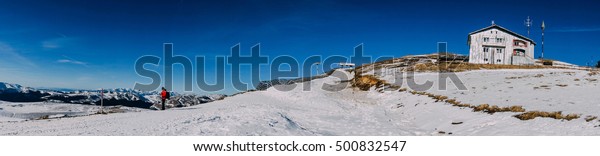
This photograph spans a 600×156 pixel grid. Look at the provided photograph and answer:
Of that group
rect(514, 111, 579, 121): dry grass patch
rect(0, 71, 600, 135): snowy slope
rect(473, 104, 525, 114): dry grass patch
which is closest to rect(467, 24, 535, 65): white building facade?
rect(0, 71, 600, 135): snowy slope

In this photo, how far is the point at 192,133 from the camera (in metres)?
12.2

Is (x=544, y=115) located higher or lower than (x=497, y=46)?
lower

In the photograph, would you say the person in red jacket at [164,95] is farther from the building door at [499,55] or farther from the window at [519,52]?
the window at [519,52]

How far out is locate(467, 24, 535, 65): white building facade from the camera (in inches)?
2889

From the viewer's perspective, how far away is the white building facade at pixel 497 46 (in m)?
73.4

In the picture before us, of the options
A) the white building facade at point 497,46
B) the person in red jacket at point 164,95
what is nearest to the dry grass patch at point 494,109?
the person in red jacket at point 164,95

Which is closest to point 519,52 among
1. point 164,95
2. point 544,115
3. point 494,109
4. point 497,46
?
point 497,46

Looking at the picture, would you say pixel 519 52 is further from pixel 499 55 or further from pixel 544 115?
pixel 544 115

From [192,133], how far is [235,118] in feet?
11.8

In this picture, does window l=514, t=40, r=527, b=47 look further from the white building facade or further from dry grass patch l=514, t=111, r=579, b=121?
dry grass patch l=514, t=111, r=579, b=121

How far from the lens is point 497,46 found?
73.4 metres

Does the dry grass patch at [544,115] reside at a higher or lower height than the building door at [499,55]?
lower
